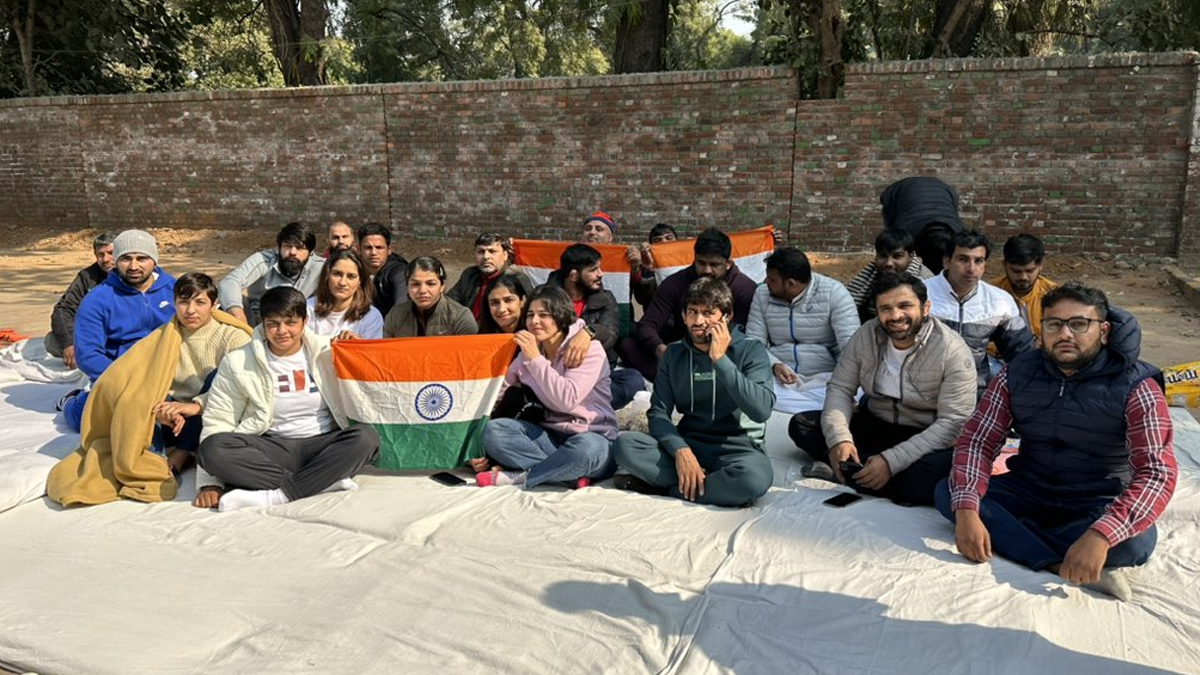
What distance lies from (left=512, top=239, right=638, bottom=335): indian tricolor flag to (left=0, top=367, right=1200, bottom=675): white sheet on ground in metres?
2.69

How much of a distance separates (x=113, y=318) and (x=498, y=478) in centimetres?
252

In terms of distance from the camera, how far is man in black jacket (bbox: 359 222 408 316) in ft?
19.0

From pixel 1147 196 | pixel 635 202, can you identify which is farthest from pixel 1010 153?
pixel 635 202

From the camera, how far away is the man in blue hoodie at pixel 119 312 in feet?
15.7

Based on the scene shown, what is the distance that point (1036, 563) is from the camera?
298 centimetres

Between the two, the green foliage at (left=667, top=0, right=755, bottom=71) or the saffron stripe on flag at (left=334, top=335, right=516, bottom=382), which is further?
the green foliage at (left=667, top=0, right=755, bottom=71)

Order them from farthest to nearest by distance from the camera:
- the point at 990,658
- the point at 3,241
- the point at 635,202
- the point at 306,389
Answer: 1. the point at 3,241
2. the point at 635,202
3. the point at 306,389
4. the point at 990,658

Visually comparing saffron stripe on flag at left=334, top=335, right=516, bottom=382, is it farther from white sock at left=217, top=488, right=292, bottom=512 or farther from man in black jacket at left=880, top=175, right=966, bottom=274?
man in black jacket at left=880, top=175, right=966, bottom=274

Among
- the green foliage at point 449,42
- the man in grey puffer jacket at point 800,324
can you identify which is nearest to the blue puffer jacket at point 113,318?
the man in grey puffer jacket at point 800,324

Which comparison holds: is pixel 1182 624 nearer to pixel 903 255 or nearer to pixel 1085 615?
pixel 1085 615

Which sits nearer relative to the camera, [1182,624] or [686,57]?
[1182,624]

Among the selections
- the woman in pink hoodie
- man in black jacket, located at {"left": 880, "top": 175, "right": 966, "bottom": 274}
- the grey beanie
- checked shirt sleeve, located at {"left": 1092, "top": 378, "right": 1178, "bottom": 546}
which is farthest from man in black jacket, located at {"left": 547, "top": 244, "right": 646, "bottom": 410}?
checked shirt sleeve, located at {"left": 1092, "top": 378, "right": 1178, "bottom": 546}

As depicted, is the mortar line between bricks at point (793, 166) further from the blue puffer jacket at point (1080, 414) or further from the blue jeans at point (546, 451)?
the blue puffer jacket at point (1080, 414)

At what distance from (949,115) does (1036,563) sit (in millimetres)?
7775
